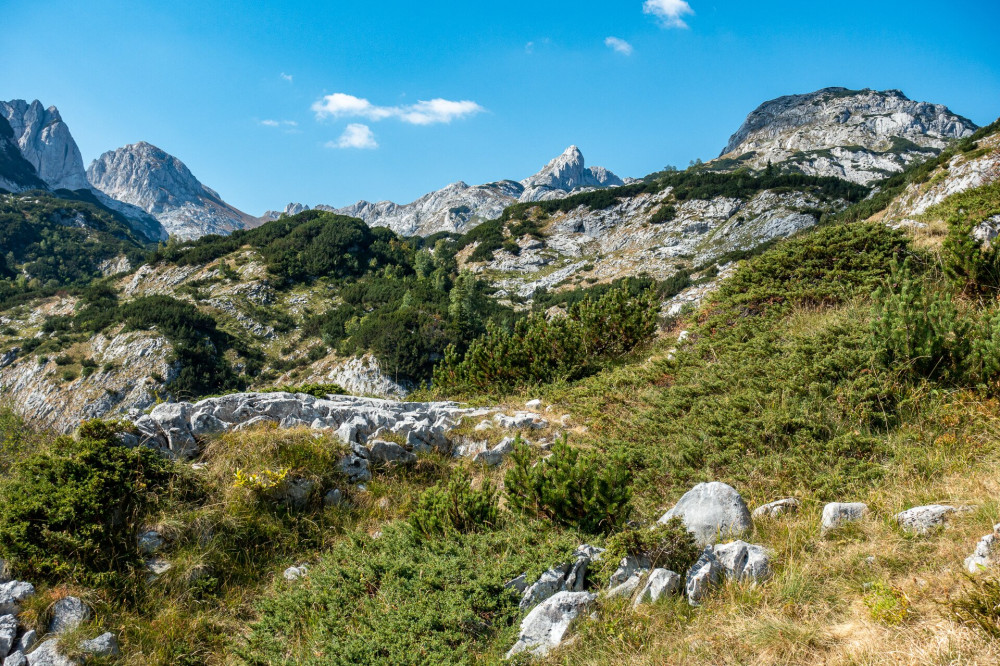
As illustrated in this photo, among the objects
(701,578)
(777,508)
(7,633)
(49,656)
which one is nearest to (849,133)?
(777,508)

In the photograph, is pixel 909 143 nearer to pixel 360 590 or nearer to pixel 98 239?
pixel 360 590

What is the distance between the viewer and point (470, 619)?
10.6 feet

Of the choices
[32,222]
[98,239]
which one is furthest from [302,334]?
[32,222]

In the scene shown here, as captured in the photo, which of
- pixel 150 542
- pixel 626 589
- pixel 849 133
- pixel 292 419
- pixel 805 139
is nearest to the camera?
pixel 626 589

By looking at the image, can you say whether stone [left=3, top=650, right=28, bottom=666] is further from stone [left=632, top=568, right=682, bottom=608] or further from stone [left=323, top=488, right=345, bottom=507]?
stone [left=632, top=568, right=682, bottom=608]

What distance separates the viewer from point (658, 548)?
3.47 metres

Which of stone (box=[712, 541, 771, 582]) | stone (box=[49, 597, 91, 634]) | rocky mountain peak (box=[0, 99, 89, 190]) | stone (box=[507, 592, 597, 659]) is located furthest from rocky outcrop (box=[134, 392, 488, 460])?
rocky mountain peak (box=[0, 99, 89, 190])

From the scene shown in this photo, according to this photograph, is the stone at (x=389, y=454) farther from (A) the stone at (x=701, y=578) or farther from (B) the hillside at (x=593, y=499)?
(A) the stone at (x=701, y=578)

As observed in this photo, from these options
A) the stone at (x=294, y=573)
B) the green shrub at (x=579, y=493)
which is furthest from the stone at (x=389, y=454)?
the green shrub at (x=579, y=493)

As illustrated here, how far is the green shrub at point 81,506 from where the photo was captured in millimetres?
4113

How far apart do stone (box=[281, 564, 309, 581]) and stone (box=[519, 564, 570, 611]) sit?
8.74 ft

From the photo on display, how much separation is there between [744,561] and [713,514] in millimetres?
534

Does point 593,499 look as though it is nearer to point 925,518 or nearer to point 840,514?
point 840,514

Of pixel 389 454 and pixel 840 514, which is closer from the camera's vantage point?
pixel 840 514
